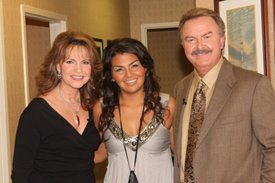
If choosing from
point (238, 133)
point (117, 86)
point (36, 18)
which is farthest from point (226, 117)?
point (36, 18)

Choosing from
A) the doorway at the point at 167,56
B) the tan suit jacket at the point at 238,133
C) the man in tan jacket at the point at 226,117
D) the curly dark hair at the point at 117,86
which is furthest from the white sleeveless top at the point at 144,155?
the doorway at the point at 167,56

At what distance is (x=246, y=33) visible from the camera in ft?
8.69

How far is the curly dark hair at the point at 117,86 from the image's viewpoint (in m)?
2.81

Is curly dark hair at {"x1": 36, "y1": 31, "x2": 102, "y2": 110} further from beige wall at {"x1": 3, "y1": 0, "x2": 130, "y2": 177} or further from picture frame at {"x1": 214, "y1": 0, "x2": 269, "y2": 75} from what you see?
beige wall at {"x1": 3, "y1": 0, "x2": 130, "y2": 177}

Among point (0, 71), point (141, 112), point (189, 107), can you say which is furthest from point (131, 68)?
point (0, 71)

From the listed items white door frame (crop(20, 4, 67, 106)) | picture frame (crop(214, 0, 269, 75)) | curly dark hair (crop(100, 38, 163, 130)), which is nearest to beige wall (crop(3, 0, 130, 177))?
white door frame (crop(20, 4, 67, 106))

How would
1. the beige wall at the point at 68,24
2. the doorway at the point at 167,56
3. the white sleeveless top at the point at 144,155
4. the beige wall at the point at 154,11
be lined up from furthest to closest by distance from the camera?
the doorway at the point at 167,56 < the beige wall at the point at 154,11 < the beige wall at the point at 68,24 < the white sleeveless top at the point at 144,155

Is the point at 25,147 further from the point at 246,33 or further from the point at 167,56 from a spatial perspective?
the point at 167,56

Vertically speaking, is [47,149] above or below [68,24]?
below

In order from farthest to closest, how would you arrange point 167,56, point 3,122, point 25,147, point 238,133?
point 167,56 → point 3,122 → point 25,147 → point 238,133

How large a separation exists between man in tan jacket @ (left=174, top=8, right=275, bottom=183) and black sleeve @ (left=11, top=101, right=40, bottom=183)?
0.85m

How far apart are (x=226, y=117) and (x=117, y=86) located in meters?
1.06

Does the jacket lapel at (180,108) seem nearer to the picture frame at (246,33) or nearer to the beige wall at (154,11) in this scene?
the picture frame at (246,33)

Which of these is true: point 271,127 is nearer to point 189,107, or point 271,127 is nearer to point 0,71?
point 189,107
